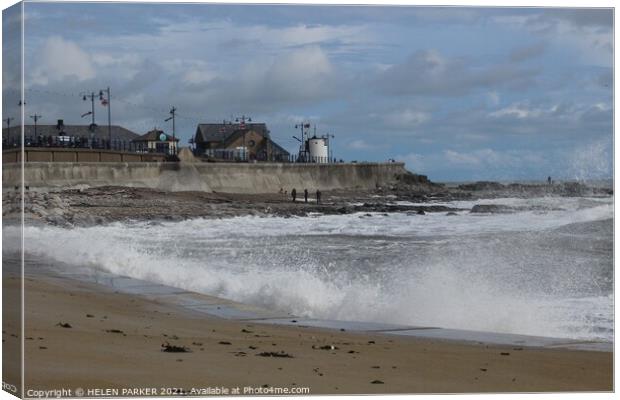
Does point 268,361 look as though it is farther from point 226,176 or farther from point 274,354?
point 226,176

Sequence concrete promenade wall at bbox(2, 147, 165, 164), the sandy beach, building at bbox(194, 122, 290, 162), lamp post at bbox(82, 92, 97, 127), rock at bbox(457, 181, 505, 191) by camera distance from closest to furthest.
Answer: the sandy beach → concrete promenade wall at bbox(2, 147, 165, 164) → lamp post at bbox(82, 92, 97, 127) → building at bbox(194, 122, 290, 162) → rock at bbox(457, 181, 505, 191)

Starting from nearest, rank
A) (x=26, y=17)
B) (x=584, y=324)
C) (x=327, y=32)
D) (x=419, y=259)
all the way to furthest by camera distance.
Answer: (x=26, y=17)
(x=327, y=32)
(x=584, y=324)
(x=419, y=259)

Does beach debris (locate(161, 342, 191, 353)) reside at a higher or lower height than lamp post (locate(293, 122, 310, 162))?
lower

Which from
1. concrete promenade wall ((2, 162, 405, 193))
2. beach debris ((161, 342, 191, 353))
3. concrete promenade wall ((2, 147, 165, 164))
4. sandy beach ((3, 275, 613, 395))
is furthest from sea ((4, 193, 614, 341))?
beach debris ((161, 342, 191, 353))

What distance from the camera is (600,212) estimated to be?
28.2ft

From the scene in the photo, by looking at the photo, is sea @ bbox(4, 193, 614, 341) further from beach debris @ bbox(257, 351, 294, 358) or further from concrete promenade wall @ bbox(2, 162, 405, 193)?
beach debris @ bbox(257, 351, 294, 358)

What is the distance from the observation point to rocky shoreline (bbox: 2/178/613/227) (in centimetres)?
913

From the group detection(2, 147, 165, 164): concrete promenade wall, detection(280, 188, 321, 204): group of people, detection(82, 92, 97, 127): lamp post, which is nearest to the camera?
detection(2, 147, 165, 164): concrete promenade wall

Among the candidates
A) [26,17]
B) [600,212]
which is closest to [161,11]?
[26,17]

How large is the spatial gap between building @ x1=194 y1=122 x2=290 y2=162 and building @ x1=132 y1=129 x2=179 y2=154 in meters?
0.24

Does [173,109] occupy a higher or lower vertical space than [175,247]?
higher

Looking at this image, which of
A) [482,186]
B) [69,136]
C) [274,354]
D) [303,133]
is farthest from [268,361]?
[482,186]

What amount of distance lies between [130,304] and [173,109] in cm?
197

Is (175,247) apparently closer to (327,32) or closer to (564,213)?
(327,32)
